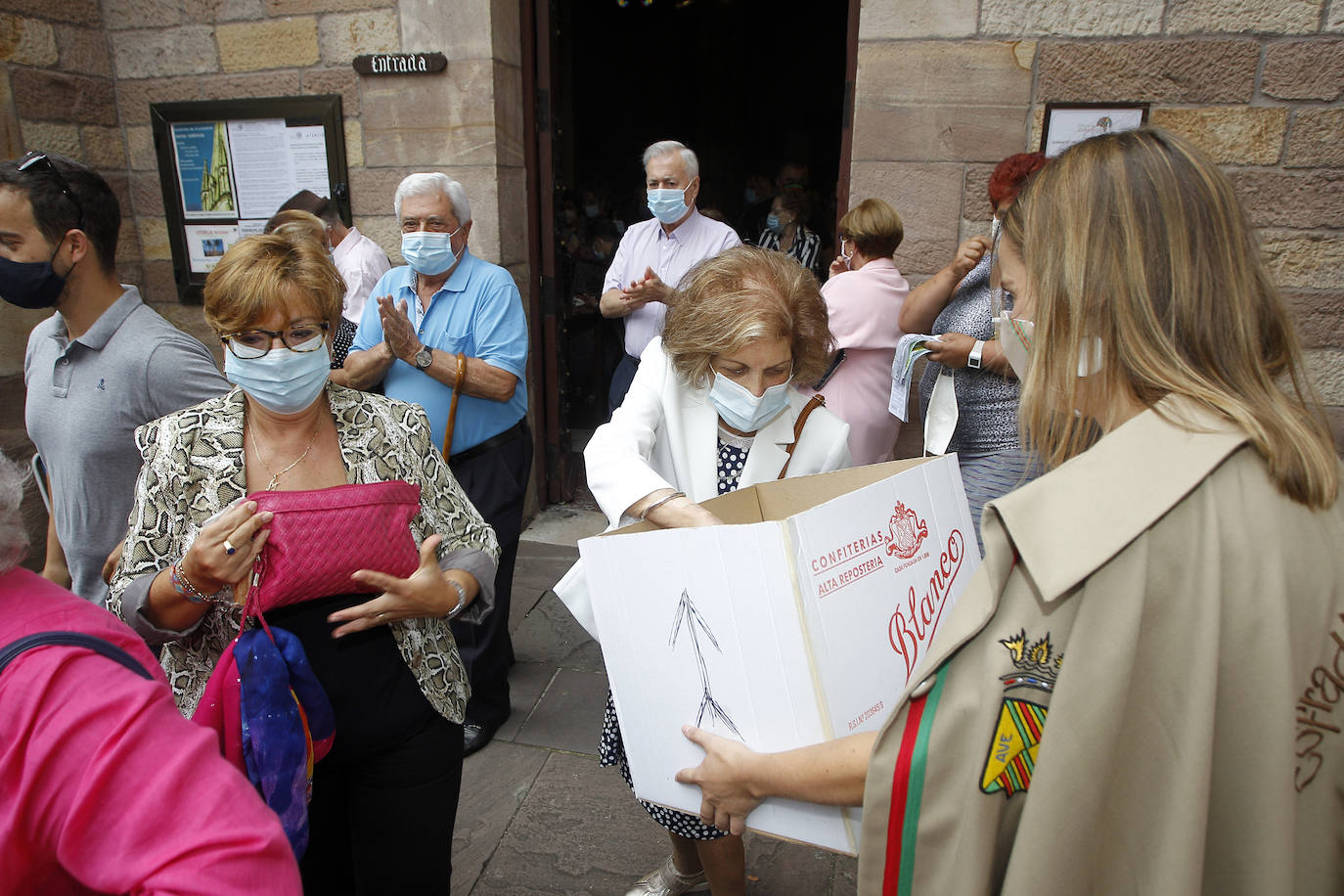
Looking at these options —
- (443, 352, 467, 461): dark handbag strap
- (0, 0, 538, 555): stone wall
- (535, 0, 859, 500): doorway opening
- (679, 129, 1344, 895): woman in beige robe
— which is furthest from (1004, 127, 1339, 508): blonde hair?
(535, 0, 859, 500): doorway opening

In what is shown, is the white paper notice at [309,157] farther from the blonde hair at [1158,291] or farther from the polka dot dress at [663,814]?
the blonde hair at [1158,291]

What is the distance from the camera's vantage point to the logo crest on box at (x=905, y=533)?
1.28 m

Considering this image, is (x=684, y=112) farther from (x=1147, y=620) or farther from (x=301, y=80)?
(x=1147, y=620)

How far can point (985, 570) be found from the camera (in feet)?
3.08

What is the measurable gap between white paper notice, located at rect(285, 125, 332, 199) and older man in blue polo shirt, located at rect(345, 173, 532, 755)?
172 centimetres

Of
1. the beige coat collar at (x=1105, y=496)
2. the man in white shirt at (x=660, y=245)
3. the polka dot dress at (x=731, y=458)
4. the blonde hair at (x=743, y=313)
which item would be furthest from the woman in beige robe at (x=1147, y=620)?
the man in white shirt at (x=660, y=245)

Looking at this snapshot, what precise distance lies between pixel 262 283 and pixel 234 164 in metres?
3.63

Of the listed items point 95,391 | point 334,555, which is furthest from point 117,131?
point 334,555

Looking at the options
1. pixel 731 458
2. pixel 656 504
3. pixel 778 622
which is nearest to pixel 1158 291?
pixel 778 622

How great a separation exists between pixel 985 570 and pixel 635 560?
0.53 metres

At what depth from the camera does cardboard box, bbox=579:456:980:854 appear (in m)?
1.14

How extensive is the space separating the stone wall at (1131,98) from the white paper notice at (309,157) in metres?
2.83

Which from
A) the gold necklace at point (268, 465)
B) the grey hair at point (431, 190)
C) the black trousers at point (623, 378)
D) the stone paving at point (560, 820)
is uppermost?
the grey hair at point (431, 190)

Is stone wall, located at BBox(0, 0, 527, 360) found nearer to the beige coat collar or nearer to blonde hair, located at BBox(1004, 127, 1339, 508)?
blonde hair, located at BBox(1004, 127, 1339, 508)
